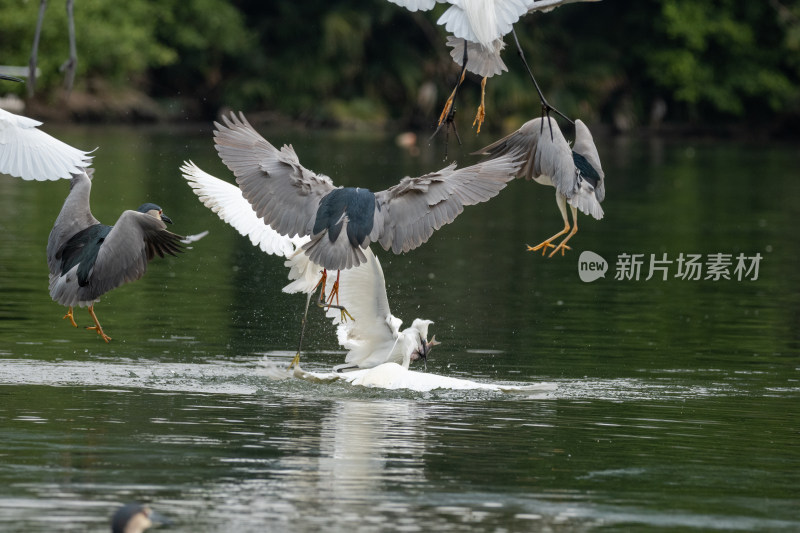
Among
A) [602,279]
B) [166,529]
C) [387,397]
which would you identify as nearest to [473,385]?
[387,397]

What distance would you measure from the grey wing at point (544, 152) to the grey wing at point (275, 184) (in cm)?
123

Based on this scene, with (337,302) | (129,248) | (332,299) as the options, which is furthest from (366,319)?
(129,248)

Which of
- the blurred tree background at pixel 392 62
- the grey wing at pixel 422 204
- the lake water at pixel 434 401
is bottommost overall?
the lake water at pixel 434 401

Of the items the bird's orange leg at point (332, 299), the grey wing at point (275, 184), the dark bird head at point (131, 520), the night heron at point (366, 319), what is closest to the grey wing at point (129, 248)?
the grey wing at point (275, 184)

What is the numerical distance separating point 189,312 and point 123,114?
33398 millimetres

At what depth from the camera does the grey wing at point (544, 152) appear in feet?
31.3

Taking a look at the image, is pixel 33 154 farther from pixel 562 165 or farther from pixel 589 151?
pixel 589 151

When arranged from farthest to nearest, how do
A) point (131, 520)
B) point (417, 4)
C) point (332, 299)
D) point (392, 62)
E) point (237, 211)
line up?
point (392, 62) → point (237, 211) → point (332, 299) → point (417, 4) → point (131, 520)

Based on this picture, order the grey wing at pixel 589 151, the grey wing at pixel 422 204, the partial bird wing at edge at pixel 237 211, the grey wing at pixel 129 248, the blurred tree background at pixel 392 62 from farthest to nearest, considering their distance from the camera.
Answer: the blurred tree background at pixel 392 62
the partial bird wing at edge at pixel 237 211
the grey wing at pixel 422 204
the grey wing at pixel 129 248
the grey wing at pixel 589 151

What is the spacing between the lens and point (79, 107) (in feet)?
148

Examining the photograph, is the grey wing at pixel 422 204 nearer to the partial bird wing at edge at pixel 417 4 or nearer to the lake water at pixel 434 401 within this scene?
the lake water at pixel 434 401

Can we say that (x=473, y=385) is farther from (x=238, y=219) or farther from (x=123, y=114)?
(x=123, y=114)

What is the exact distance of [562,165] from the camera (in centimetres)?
955

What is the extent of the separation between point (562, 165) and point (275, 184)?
6.59 feet
